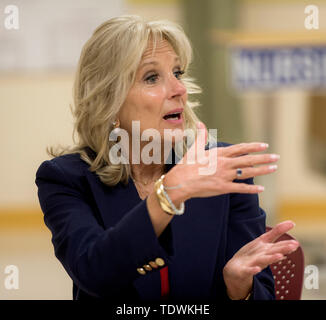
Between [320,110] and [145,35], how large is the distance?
9.67 feet

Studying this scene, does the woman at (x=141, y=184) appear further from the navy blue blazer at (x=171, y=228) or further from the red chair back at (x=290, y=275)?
the red chair back at (x=290, y=275)

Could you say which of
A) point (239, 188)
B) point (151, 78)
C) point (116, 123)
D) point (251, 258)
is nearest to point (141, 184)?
point (116, 123)

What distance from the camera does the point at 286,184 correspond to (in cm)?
585

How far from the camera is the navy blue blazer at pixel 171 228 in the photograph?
1458 millimetres

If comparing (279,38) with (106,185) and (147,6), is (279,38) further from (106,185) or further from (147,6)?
(106,185)

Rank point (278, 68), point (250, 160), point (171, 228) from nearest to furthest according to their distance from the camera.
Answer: point (250, 160), point (171, 228), point (278, 68)

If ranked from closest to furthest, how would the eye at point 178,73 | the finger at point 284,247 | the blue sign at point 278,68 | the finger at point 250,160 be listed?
the finger at point 250,160 < the finger at point 284,247 < the eye at point 178,73 < the blue sign at point 278,68

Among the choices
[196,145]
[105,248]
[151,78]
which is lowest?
[105,248]

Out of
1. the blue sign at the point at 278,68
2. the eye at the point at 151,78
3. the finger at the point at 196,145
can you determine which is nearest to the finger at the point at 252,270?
the finger at the point at 196,145

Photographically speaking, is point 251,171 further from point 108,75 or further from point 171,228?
point 108,75

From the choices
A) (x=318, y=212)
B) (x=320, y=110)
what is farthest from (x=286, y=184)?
(x=320, y=110)

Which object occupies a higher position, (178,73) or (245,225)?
(178,73)

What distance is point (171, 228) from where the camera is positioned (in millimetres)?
1400

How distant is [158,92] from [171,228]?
15.3 inches
